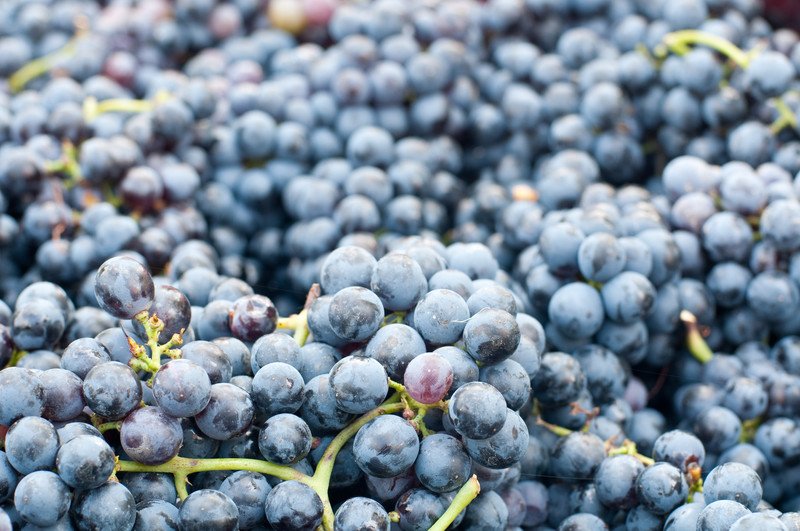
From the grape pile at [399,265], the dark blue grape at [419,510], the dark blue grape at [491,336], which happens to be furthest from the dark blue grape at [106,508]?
the dark blue grape at [491,336]

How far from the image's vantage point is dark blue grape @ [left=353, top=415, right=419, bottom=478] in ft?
3.36

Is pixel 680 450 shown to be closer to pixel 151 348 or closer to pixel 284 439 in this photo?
pixel 284 439

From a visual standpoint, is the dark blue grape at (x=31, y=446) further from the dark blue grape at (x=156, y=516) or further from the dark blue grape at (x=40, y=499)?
the dark blue grape at (x=156, y=516)

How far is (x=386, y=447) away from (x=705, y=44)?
1.19 m

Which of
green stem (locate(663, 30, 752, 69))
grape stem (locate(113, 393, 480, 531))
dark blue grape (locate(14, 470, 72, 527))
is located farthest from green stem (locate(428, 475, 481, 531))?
green stem (locate(663, 30, 752, 69))

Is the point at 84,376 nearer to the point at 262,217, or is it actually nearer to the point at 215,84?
the point at 262,217

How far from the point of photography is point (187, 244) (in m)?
1.62

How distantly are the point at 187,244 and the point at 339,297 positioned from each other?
0.60 meters

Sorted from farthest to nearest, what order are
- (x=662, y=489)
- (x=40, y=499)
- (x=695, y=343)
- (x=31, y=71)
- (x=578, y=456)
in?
(x=31, y=71)
(x=695, y=343)
(x=578, y=456)
(x=662, y=489)
(x=40, y=499)

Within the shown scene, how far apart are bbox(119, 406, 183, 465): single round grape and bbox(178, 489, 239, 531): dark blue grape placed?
6cm

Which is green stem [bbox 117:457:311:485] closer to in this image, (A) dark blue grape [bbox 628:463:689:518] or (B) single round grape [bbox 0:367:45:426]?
(B) single round grape [bbox 0:367:45:426]

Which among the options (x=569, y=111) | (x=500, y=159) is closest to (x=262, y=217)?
(x=500, y=159)

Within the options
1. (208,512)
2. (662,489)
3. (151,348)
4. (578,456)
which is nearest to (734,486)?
(662,489)

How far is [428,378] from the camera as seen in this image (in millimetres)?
1046
